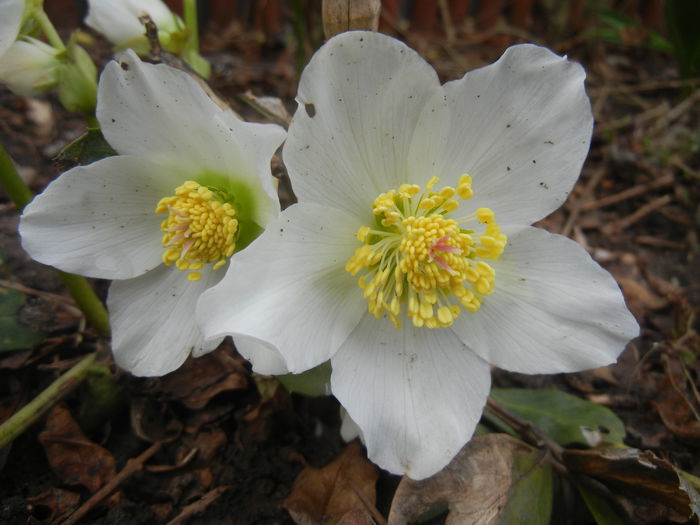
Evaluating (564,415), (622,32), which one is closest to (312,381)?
(564,415)

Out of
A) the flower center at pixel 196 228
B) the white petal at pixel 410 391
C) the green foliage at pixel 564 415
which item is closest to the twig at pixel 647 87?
the green foliage at pixel 564 415

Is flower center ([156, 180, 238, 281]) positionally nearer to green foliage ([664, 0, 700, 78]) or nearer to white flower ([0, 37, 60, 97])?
white flower ([0, 37, 60, 97])

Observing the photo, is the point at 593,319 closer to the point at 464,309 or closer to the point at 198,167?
the point at 464,309

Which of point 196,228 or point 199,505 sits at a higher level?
point 196,228

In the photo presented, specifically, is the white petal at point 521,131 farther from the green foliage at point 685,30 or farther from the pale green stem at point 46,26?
the green foliage at point 685,30

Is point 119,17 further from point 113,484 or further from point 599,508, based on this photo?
point 599,508

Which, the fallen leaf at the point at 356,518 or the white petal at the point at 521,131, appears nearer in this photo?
the white petal at the point at 521,131

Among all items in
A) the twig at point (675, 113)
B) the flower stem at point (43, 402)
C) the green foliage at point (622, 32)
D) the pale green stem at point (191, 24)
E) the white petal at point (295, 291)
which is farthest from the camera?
the green foliage at point (622, 32)

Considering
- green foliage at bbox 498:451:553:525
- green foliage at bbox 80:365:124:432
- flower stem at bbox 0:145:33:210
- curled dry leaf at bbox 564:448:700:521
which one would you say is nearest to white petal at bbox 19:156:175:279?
flower stem at bbox 0:145:33:210
